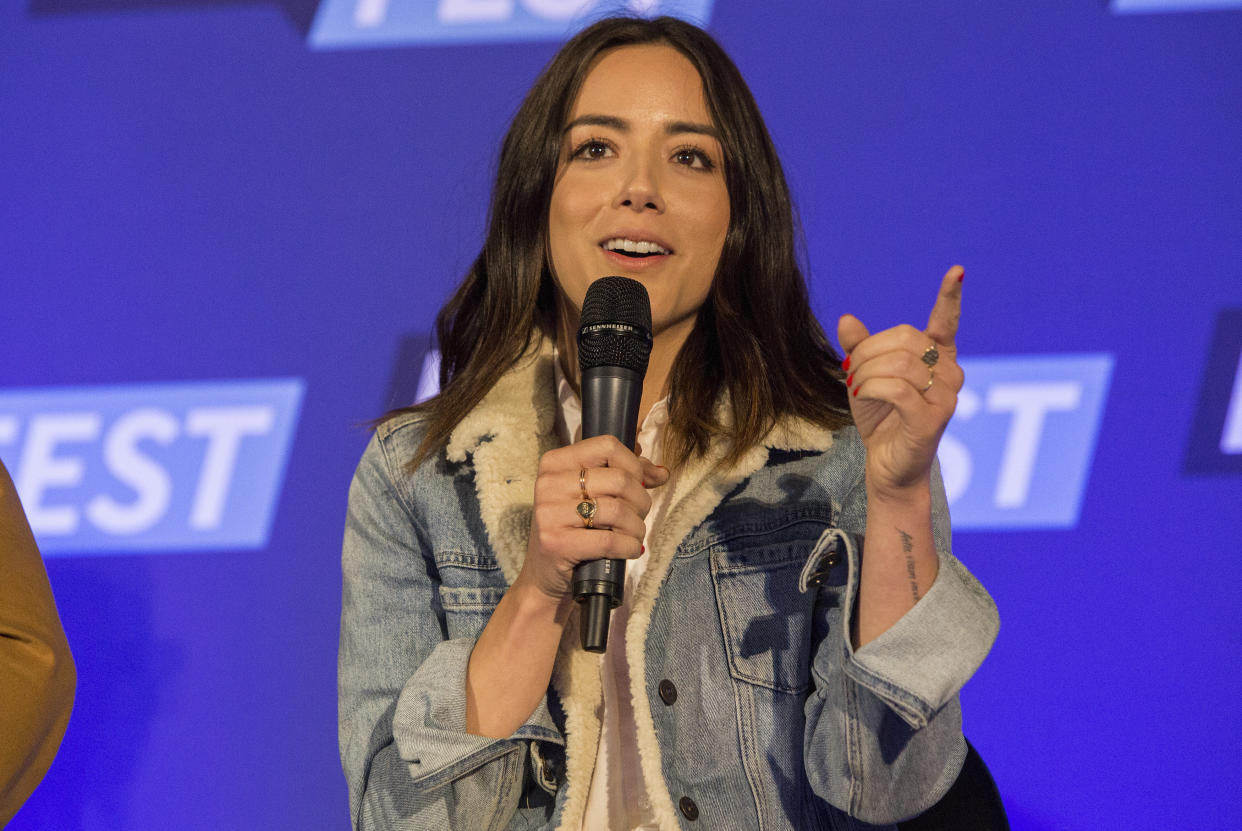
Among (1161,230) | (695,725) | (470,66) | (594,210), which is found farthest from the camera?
(470,66)

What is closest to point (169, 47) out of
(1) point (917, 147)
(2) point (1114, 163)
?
(1) point (917, 147)

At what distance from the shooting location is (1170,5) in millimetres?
2102

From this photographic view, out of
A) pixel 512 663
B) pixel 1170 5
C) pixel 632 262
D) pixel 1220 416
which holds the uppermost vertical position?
pixel 1170 5

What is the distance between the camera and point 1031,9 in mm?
2125

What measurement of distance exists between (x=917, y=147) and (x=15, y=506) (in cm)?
159

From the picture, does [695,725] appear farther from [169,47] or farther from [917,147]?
[169,47]

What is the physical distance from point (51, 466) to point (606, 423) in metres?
1.53

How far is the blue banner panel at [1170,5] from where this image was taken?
82.4 inches

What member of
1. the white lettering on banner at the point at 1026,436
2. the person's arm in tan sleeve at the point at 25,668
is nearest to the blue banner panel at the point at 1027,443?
the white lettering on banner at the point at 1026,436

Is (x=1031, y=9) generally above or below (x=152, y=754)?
above

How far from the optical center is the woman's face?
1417 mm

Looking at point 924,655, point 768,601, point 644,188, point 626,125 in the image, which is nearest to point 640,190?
point 644,188

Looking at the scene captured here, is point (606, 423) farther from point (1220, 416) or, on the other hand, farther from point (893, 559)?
point (1220, 416)

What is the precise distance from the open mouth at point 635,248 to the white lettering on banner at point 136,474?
1147 mm
